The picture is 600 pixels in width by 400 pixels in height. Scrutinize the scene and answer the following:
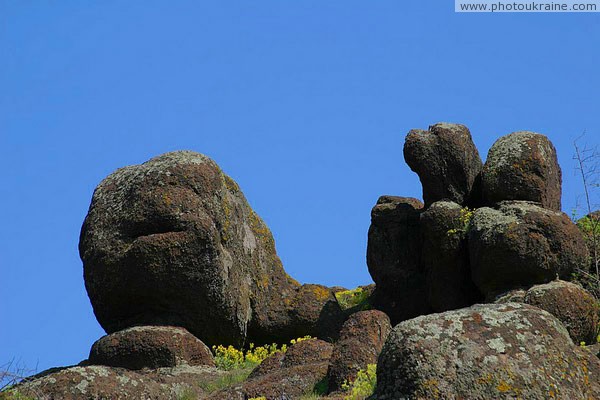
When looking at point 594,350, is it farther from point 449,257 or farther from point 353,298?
point 353,298

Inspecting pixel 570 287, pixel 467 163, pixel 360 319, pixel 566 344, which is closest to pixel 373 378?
pixel 360 319

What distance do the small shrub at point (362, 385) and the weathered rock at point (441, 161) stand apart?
382 inches

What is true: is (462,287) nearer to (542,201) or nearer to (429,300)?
(429,300)

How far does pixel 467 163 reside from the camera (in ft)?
80.0

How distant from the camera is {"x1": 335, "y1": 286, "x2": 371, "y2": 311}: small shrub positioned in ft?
83.6

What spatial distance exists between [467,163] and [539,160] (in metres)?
1.76

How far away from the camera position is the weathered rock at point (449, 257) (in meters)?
23.3

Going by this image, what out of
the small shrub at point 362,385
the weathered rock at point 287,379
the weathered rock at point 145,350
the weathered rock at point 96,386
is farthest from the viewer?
the weathered rock at point 145,350

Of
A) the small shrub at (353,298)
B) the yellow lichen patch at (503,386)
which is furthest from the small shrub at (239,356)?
the yellow lichen patch at (503,386)

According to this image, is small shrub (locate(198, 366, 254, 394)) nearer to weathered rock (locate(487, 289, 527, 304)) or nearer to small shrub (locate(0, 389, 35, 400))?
small shrub (locate(0, 389, 35, 400))

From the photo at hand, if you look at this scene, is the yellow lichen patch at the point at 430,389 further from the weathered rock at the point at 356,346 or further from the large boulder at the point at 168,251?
the large boulder at the point at 168,251

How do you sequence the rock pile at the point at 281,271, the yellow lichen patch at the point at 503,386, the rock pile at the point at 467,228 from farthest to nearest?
the rock pile at the point at 467,228 < the rock pile at the point at 281,271 < the yellow lichen patch at the point at 503,386

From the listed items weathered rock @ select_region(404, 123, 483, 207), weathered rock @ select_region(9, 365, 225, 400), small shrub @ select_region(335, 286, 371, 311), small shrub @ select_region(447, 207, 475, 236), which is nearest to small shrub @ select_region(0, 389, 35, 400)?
weathered rock @ select_region(9, 365, 225, 400)

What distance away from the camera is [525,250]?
21.5 metres
